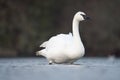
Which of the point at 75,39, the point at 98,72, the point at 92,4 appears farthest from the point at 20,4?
the point at 98,72

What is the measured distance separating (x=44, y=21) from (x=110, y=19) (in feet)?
10.2

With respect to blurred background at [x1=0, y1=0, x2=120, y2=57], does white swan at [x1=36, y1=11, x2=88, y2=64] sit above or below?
below

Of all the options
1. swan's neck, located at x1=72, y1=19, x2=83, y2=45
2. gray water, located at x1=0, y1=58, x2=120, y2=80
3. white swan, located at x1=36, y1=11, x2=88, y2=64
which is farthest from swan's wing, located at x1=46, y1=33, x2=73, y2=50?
gray water, located at x1=0, y1=58, x2=120, y2=80

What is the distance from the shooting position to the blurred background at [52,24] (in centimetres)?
3080

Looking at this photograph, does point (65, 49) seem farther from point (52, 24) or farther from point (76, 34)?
point (52, 24)

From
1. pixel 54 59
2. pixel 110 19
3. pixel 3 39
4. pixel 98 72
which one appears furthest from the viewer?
pixel 110 19

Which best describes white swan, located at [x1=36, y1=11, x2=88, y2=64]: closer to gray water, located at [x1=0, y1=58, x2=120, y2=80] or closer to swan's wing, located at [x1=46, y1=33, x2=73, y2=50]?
swan's wing, located at [x1=46, y1=33, x2=73, y2=50]

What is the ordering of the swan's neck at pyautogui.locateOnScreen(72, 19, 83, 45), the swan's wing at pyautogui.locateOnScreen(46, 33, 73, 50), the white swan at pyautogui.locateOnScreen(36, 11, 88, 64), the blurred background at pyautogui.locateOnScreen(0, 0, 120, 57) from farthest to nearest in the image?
the blurred background at pyautogui.locateOnScreen(0, 0, 120, 57), the swan's neck at pyautogui.locateOnScreen(72, 19, 83, 45), the swan's wing at pyautogui.locateOnScreen(46, 33, 73, 50), the white swan at pyautogui.locateOnScreen(36, 11, 88, 64)

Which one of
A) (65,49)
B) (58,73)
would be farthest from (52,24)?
(58,73)

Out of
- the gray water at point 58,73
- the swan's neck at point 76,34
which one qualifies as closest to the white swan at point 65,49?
the swan's neck at point 76,34

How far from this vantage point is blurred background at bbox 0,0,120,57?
3080 centimetres

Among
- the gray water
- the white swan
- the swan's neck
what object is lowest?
the gray water

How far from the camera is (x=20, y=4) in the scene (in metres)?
33.7

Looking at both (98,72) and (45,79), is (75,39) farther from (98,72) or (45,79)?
(45,79)
